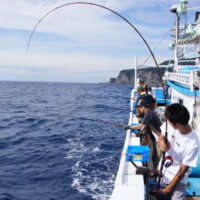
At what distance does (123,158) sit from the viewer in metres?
3.92

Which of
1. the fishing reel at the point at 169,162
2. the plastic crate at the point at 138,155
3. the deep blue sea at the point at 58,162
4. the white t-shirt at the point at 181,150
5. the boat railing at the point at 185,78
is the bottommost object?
the deep blue sea at the point at 58,162

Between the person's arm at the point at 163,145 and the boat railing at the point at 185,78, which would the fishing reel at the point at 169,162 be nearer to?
the person's arm at the point at 163,145

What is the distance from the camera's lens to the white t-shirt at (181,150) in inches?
98.3

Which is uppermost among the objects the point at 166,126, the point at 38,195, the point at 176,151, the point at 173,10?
the point at 173,10

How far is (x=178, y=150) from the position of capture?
2584 millimetres

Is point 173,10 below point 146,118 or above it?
above

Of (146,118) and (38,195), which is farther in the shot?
(38,195)

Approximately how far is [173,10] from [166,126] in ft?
67.6

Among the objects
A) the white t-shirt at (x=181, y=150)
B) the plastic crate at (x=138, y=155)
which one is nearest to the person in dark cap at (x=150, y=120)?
the plastic crate at (x=138, y=155)

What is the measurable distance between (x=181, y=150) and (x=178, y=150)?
0.03 metres

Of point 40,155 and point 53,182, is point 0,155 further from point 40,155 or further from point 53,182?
point 53,182

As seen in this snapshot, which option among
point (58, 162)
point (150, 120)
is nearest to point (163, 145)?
Answer: point (150, 120)

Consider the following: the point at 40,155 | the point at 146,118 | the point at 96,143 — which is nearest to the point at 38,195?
the point at 40,155

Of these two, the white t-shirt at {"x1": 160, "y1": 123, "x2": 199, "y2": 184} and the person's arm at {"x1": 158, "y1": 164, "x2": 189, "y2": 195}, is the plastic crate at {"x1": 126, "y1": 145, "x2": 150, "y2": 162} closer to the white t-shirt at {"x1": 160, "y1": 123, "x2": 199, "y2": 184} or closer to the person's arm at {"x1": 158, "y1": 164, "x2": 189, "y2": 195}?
the white t-shirt at {"x1": 160, "y1": 123, "x2": 199, "y2": 184}
